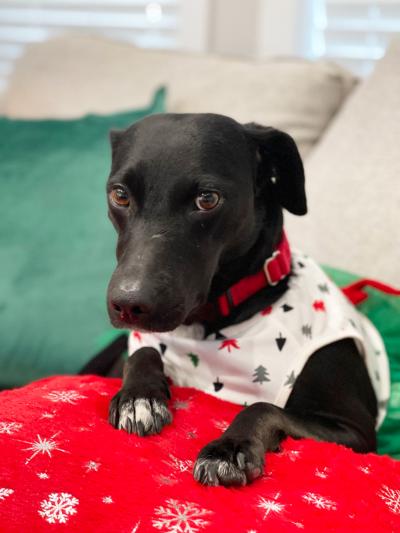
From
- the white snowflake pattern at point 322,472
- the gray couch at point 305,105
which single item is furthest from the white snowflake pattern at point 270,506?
the gray couch at point 305,105

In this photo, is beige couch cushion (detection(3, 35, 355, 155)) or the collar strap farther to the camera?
beige couch cushion (detection(3, 35, 355, 155))

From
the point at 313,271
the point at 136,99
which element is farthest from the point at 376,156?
the point at 136,99

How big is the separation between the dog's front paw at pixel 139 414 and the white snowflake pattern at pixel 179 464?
73 millimetres

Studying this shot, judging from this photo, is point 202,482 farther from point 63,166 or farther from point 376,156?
point 63,166

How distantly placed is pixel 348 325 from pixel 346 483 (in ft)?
1.44

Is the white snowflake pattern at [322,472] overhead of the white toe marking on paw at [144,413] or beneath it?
beneath

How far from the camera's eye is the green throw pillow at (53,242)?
2.11 m

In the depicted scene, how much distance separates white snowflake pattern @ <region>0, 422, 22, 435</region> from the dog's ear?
2.35ft

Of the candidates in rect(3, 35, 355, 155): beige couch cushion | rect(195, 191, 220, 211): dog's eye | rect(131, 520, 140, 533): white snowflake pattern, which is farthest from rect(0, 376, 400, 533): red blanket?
rect(3, 35, 355, 155): beige couch cushion

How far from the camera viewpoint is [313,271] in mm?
1499

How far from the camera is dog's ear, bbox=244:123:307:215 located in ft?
4.61

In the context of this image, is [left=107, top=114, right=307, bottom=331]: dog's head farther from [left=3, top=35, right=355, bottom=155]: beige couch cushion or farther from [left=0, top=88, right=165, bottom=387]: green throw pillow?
[left=3, top=35, right=355, bottom=155]: beige couch cushion

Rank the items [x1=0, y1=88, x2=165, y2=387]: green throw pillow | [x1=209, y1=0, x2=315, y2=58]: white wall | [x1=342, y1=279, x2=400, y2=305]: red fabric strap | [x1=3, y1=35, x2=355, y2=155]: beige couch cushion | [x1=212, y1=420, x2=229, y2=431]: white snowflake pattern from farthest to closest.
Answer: [x1=209, y1=0, x2=315, y2=58]: white wall < [x1=3, y1=35, x2=355, y2=155]: beige couch cushion < [x1=0, y1=88, x2=165, y2=387]: green throw pillow < [x1=342, y1=279, x2=400, y2=305]: red fabric strap < [x1=212, y1=420, x2=229, y2=431]: white snowflake pattern

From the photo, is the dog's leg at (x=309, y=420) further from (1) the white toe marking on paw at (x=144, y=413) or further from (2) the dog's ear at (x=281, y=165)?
(2) the dog's ear at (x=281, y=165)
